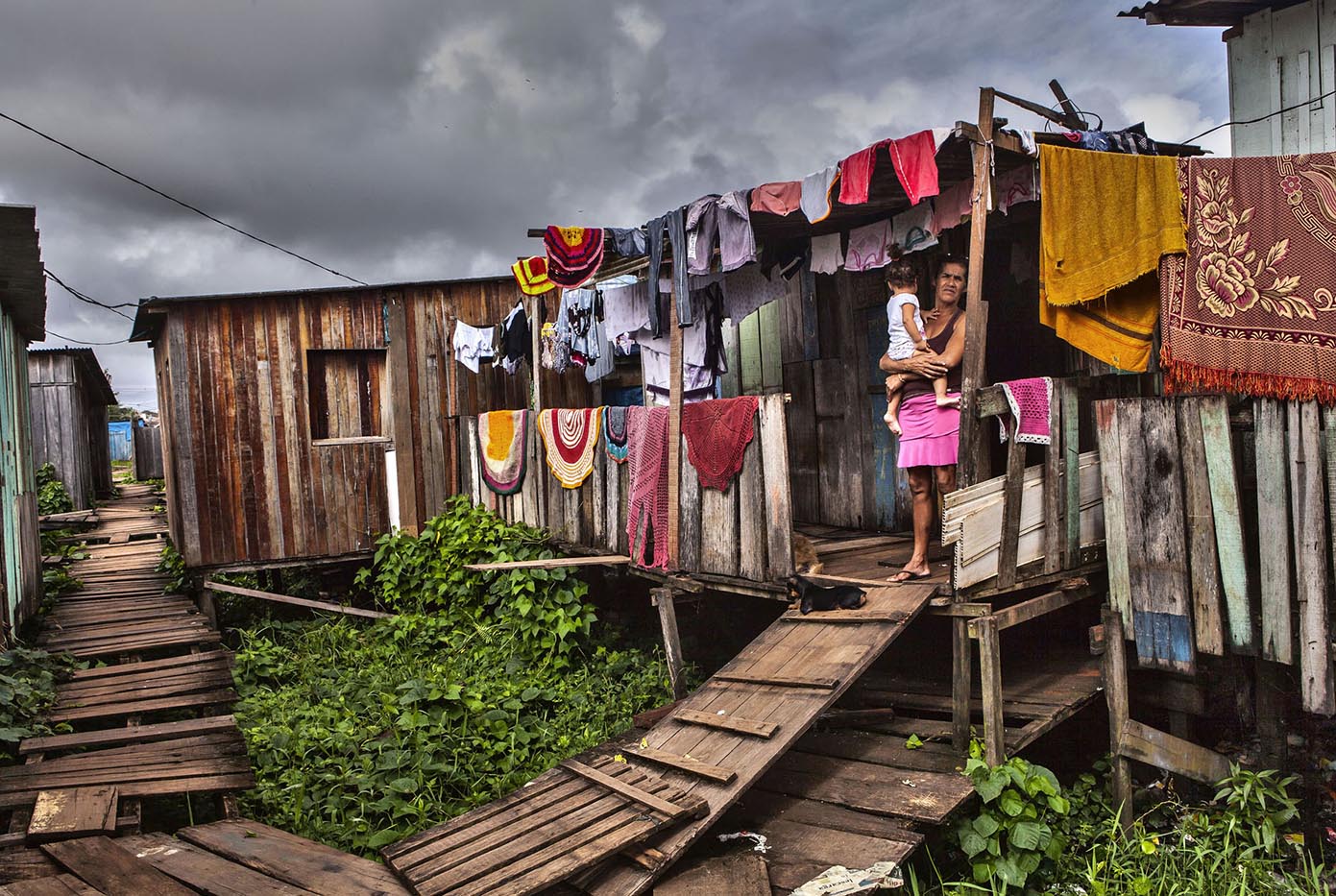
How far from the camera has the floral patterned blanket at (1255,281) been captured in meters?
4.44

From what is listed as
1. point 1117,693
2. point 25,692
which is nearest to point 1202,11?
point 1117,693

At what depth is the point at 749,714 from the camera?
195 inches

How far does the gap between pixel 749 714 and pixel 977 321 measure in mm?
2552

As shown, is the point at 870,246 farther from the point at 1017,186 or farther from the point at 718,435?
the point at 718,435

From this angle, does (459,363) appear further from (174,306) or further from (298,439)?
(174,306)

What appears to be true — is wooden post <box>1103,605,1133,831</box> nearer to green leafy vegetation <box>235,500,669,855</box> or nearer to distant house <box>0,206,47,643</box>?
green leafy vegetation <box>235,500,669,855</box>

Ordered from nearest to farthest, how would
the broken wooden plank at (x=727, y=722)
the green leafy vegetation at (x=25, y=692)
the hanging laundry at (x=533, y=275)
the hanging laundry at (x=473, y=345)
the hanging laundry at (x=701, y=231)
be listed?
1. the broken wooden plank at (x=727, y=722)
2. the green leafy vegetation at (x=25, y=692)
3. the hanging laundry at (x=701, y=231)
4. the hanging laundry at (x=533, y=275)
5. the hanging laundry at (x=473, y=345)

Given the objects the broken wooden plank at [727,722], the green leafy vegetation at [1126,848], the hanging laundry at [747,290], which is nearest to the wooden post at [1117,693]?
the green leafy vegetation at [1126,848]

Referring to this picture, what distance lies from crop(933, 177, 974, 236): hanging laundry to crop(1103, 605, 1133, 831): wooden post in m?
2.65

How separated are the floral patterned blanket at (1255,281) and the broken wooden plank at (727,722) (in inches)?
115

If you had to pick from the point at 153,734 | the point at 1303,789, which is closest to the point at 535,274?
the point at 153,734

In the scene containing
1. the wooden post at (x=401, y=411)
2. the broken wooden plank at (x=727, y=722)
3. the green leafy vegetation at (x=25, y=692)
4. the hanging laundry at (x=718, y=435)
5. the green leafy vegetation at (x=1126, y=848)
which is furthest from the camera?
the wooden post at (x=401, y=411)

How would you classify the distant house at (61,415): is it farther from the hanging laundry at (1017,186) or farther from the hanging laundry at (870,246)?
the hanging laundry at (1017,186)

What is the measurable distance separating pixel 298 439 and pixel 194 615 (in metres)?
2.30
